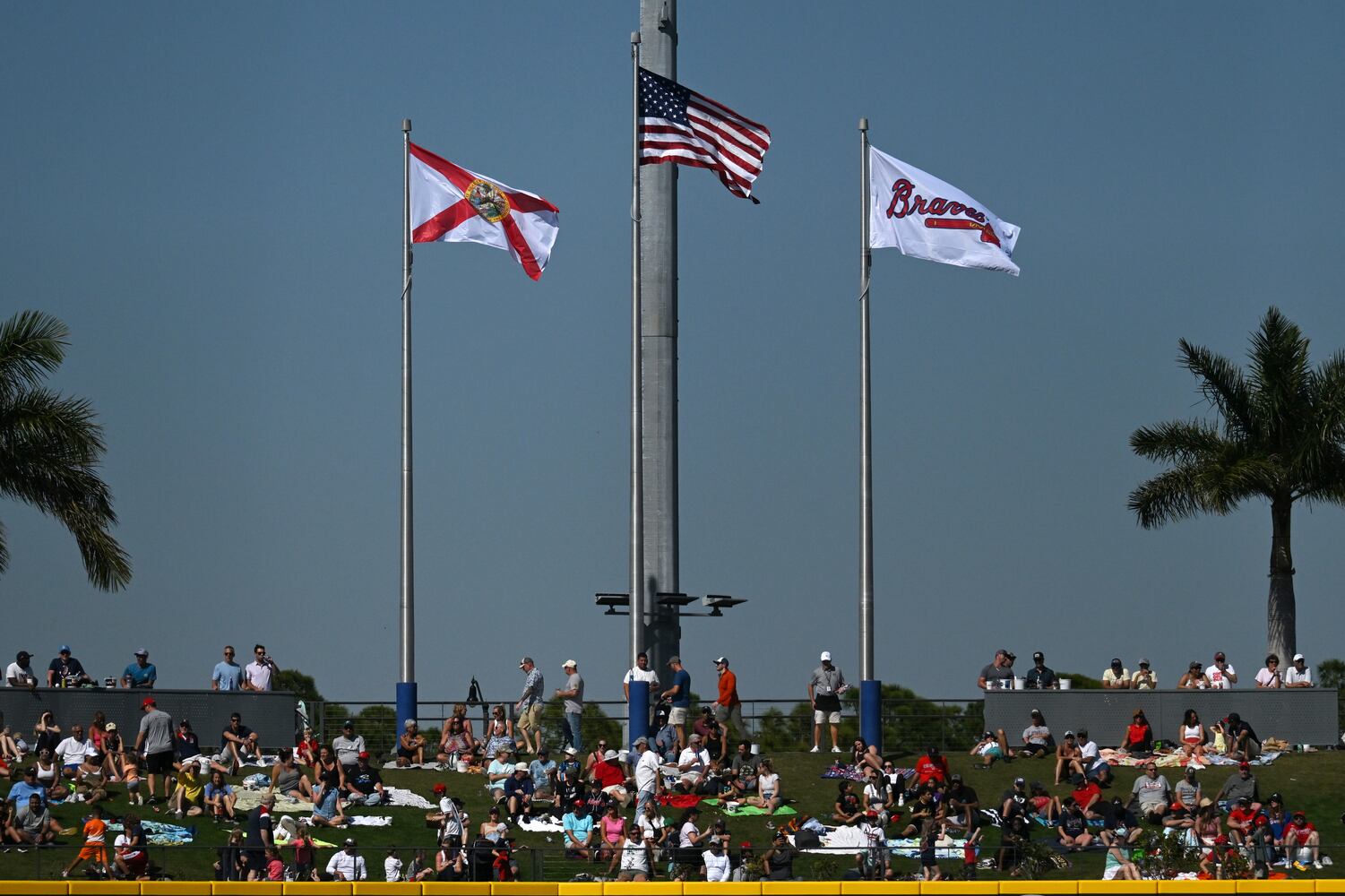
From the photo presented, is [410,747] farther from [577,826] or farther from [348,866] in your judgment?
[348,866]

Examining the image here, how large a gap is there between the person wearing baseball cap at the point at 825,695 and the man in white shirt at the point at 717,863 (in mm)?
8230

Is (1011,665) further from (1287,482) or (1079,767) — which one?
(1287,482)

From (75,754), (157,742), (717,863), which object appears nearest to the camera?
(717,863)

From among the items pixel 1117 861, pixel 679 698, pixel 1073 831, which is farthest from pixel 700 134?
pixel 1117 861

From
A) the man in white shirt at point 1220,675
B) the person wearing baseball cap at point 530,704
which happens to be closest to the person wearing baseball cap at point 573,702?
the person wearing baseball cap at point 530,704

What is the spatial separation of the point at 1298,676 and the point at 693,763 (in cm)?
1194

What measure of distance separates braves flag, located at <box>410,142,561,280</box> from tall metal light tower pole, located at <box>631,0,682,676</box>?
3.51m

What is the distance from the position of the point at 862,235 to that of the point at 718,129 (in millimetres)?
3297

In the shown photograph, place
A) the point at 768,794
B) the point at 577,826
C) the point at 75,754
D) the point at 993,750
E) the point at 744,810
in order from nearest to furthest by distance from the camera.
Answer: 1. the point at 577,826
2. the point at 744,810
3. the point at 768,794
4. the point at 75,754
5. the point at 993,750

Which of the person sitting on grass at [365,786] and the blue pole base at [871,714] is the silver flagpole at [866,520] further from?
the person sitting on grass at [365,786]

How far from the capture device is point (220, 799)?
3300 cm

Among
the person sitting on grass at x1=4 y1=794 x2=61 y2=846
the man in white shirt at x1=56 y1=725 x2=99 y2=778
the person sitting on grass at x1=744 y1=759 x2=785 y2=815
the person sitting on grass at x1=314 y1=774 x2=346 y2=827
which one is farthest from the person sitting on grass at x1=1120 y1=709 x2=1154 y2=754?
the person sitting on grass at x1=4 y1=794 x2=61 y2=846

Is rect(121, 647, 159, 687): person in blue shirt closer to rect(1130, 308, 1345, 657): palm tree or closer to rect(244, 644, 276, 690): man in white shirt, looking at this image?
rect(244, 644, 276, 690): man in white shirt

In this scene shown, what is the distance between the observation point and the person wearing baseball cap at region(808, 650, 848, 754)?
124ft
